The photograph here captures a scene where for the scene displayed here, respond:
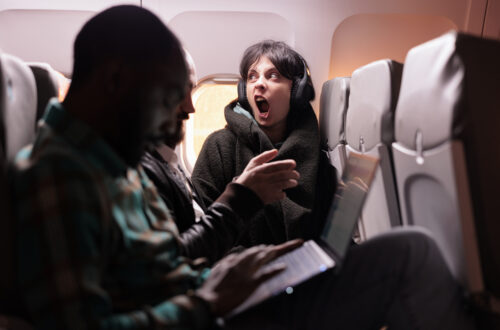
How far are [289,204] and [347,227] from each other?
3.09ft

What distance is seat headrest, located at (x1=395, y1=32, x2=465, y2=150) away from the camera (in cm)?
91

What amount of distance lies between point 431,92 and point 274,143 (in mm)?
1254

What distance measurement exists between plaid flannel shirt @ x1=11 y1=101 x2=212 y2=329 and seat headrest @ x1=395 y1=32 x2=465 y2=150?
0.66 meters

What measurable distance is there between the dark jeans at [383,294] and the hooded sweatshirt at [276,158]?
0.97 metres

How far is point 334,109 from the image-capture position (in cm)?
206

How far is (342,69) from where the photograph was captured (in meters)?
2.56

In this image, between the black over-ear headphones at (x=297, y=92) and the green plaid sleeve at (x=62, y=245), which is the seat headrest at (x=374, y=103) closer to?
the black over-ear headphones at (x=297, y=92)

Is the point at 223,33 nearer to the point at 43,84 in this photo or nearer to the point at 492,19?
the point at 43,84

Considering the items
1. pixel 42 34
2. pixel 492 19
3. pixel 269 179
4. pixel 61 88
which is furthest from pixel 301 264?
pixel 492 19

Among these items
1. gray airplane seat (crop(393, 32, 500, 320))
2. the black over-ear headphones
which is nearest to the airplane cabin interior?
gray airplane seat (crop(393, 32, 500, 320))

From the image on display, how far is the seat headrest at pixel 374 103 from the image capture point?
1.30 m

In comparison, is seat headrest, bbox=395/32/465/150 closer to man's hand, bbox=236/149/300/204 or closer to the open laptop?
the open laptop

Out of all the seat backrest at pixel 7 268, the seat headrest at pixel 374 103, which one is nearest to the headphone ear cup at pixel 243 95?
the seat headrest at pixel 374 103

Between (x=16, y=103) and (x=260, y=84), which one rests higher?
(x=16, y=103)
